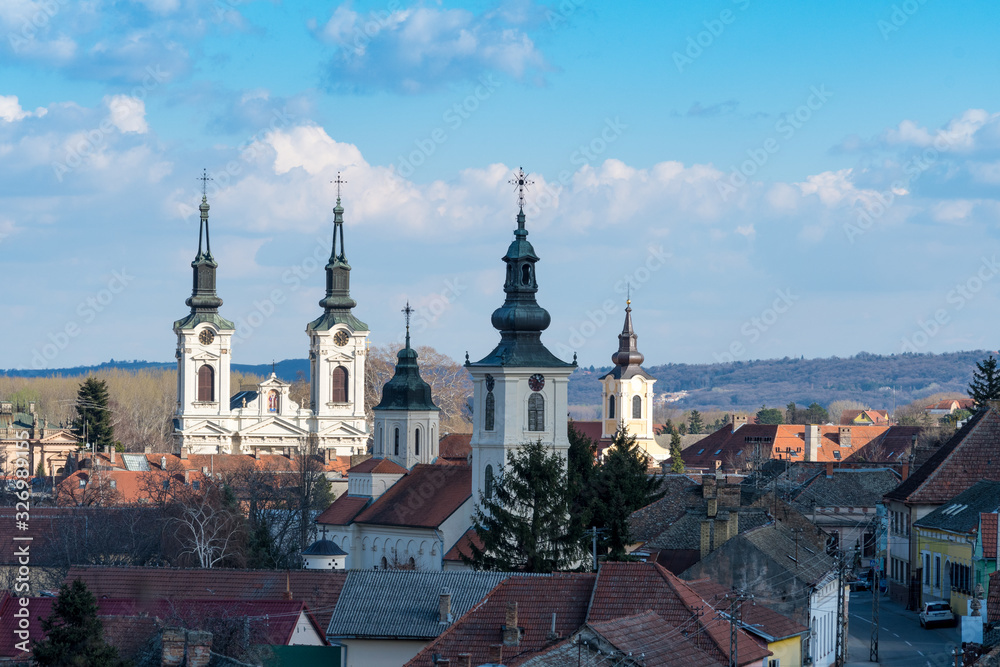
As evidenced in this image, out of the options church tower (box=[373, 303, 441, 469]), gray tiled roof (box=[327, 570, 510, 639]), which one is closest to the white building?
church tower (box=[373, 303, 441, 469])

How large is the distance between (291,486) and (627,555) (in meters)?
45.8

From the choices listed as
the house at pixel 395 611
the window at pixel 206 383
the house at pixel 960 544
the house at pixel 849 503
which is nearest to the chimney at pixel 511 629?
the house at pixel 395 611

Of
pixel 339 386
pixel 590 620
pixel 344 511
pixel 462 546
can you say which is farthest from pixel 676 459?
pixel 590 620

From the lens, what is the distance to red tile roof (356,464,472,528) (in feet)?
212

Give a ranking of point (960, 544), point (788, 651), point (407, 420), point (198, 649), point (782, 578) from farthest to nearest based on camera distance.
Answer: point (407, 420) < point (960, 544) < point (782, 578) < point (788, 651) < point (198, 649)

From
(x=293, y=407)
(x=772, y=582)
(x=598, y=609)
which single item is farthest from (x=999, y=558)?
(x=293, y=407)

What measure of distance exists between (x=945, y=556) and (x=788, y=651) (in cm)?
1359

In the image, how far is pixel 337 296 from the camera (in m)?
132

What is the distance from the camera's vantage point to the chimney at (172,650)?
32.5 metres

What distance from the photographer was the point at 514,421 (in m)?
60.8

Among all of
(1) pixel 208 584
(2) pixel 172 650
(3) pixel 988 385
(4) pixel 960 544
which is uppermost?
(3) pixel 988 385

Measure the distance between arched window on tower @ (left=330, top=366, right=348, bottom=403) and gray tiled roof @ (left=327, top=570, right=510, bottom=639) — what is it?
286 feet

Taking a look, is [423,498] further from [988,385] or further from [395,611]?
[988,385]

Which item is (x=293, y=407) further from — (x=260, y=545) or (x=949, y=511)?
(x=949, y=511)
